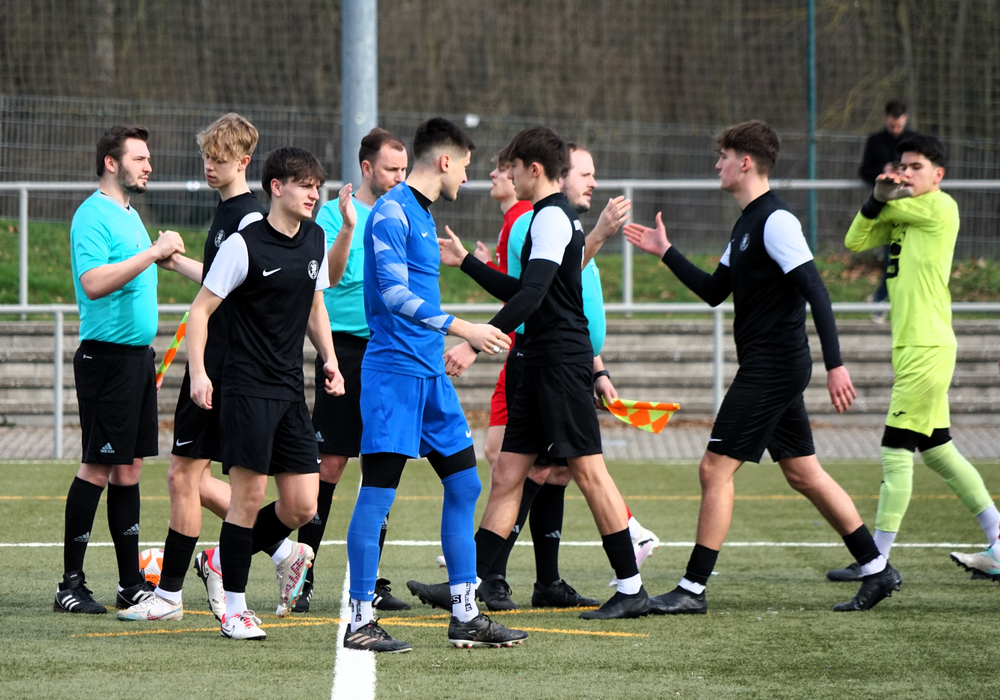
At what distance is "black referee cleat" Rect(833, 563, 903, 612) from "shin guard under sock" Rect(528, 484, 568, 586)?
129 centimetres

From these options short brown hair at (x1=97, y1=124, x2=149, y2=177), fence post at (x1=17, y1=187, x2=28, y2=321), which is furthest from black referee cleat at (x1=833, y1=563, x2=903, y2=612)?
fence post at (x1=17, y1=187, x2=28, y2=321)

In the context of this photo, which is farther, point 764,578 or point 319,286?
point 764,578

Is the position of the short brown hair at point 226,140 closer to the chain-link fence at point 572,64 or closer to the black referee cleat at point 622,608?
the black referee cleat at point 622,608

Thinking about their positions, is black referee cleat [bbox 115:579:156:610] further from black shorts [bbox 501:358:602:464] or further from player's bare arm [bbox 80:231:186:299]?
black shorts [bbox 501:358:602:464]

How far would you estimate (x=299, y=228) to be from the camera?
4695 millimetres

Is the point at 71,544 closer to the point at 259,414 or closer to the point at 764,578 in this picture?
the point at 259,414

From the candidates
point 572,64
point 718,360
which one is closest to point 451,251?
point 718,360

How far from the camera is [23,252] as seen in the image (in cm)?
1170

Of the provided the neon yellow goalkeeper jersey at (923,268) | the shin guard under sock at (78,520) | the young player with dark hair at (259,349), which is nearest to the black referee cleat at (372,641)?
the young player with dark hair at (259,349)

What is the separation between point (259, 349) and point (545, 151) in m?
1.43

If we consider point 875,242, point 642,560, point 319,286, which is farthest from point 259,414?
point 875,242

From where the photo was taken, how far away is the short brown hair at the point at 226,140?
191 inches

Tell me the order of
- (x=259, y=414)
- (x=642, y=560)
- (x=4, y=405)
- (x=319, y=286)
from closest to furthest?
(x=259, y=414) < (x=319, y=286) < (x=642, y=560) < (x=4, y=405)

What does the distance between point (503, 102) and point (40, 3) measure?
21.7 ft
